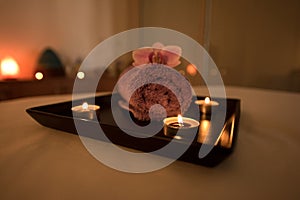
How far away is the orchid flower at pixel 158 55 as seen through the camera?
0.66 metres

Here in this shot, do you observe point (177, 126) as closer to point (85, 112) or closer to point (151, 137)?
point (151, 137)

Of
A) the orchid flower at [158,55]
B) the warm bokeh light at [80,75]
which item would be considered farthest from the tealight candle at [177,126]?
the warm bokeh light at [80,75]

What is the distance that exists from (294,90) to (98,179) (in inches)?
104

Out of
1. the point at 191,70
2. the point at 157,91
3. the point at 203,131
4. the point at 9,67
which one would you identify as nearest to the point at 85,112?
the point at 157,91

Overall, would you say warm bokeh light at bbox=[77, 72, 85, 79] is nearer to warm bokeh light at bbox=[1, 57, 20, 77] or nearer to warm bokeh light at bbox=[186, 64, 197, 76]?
warm bokeh light at bbox=[1, 57, 20, 77]

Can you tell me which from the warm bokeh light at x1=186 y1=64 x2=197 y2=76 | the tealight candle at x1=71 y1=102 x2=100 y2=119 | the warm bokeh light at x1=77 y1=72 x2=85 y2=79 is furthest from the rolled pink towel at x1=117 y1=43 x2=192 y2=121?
the warm bokeh light at x1=186 y1=64 x2=197 y2=76

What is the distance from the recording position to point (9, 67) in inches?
87.5

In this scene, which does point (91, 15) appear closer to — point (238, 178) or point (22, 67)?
point (22, 67)

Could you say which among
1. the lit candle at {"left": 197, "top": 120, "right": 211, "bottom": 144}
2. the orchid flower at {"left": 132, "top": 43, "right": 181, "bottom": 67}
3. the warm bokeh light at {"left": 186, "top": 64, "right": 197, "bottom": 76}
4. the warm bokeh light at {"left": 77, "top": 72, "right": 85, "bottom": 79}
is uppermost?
the warm bokeh light at {"left": 186, "top": 64, "right": 197, "bottom": 76}

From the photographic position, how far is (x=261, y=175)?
1.26 feet

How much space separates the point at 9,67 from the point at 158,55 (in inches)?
85.5

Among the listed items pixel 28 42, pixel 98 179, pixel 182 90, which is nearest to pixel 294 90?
pixel 182 90

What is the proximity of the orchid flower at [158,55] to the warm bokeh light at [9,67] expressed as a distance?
6.88ft

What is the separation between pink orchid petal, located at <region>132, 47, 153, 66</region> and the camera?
0.67 m
